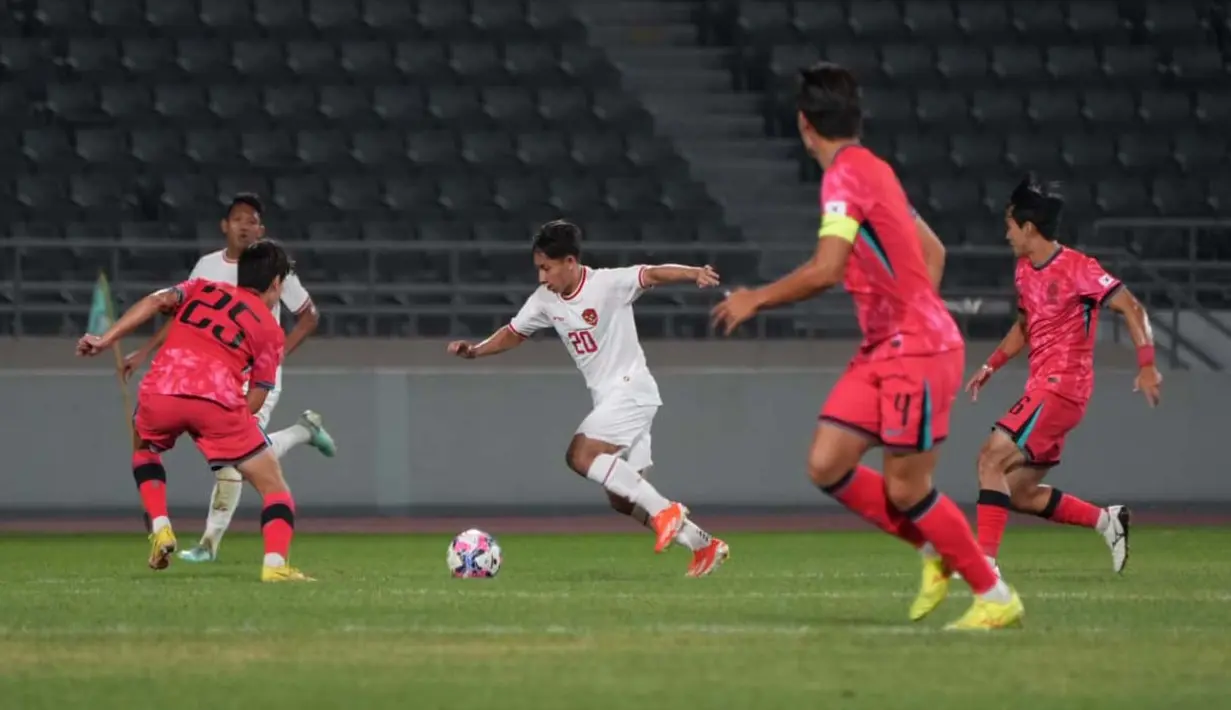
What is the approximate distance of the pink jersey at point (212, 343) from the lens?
35.7ft

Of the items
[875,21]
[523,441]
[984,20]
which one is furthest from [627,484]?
[984,20]

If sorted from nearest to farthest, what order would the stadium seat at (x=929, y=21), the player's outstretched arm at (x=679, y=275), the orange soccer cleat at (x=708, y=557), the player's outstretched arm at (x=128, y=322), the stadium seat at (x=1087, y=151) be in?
the player's outstretched arm at (x=128, y=322), the player's outstretched arm at (x=679, y=275), the orange soccer cleat at (x=708, y=557), the stadium seat at (x=1087, y=151), the stadium seat at (x=929, y=21)

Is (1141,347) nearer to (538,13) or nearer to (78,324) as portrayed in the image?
(78,324)

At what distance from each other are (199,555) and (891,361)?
6248mm

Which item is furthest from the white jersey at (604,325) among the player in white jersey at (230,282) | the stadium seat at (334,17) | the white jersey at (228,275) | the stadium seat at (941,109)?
the stadium seat at (941,109)

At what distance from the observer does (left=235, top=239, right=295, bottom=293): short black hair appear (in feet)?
36.0

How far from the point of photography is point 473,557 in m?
11.2

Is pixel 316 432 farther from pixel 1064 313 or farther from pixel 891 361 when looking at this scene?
pixel 891 361

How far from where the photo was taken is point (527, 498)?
60.5 feet

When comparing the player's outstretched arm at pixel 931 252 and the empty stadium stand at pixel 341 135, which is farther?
the empty stadium stand at pixel 341 135

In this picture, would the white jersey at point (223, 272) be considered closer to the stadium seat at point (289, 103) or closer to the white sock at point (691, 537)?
the white sock at point (691, 537)

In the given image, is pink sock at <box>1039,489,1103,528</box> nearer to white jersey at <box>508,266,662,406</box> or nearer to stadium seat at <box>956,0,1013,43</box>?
white jersey at <box>508,266,662,406</box>

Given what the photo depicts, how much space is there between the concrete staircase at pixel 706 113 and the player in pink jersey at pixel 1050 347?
973cm

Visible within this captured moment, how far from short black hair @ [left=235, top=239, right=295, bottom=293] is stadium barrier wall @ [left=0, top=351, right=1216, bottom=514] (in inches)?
282
